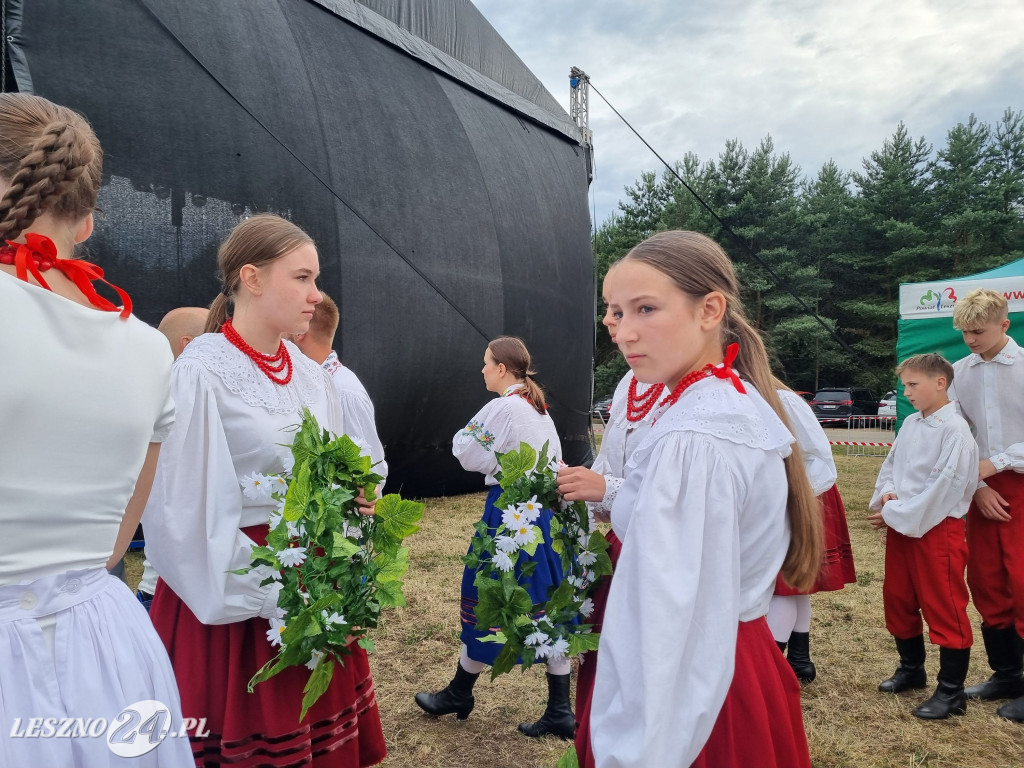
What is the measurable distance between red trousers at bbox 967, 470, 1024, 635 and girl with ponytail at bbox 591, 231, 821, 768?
263 cm

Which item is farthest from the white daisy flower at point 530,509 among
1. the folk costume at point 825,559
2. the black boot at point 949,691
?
the black boot at point 949,691

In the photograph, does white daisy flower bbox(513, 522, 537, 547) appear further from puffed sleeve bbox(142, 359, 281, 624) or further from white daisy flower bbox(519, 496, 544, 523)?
puffed sleeve bbox(142, 359, 281, 624)

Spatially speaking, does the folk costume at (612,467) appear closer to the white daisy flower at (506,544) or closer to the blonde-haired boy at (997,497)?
the white daisy flower at (506,544)

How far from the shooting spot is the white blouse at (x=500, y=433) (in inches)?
152

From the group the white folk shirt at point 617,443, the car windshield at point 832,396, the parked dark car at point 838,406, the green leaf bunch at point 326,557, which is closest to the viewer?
the green leaf bunch at point 326,557

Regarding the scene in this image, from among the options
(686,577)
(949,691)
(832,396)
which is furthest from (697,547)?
(832,396)

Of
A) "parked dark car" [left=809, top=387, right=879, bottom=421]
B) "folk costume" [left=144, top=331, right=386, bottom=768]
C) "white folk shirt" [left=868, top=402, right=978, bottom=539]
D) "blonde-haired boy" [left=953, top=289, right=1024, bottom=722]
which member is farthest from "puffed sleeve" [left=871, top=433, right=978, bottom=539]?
"parked dark car" [left=809, top=387, right=879, bottom=421]

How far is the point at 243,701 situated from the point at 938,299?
7917mm

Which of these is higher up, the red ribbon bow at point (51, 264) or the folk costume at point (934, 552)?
the red ribbon bow at point (51, 264)

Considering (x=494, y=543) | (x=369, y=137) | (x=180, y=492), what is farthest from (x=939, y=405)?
(x=369, y=137)

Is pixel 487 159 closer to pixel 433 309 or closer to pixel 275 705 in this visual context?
pixel 433 309

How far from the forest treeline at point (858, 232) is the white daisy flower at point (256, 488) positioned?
2898 centimetres

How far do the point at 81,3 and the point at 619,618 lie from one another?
5573 millimetres

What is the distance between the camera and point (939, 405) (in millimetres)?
3676
